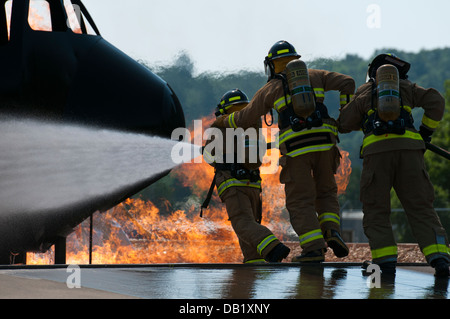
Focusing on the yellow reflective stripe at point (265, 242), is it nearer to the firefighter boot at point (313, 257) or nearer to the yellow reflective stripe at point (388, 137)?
the firefighter boot at point (313, 257)

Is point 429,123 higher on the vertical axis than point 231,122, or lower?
lower

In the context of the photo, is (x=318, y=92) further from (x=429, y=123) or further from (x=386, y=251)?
(x=386, y=251)

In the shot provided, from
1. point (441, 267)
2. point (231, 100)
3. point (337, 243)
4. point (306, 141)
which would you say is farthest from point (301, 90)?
point (231, 100)

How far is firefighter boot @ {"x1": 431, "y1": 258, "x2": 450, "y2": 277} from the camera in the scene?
448 cm

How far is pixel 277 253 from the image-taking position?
5715 millimetres

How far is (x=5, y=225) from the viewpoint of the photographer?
5844mm

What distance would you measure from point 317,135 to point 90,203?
2200mm

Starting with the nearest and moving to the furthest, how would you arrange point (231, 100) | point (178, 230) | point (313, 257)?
1. point (313, 257)
2. point (231, 100)
3. point (178, 230)

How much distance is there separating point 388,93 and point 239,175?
228 cm

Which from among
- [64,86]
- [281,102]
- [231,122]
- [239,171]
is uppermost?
[64,86]

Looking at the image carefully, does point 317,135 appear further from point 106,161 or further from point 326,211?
point 106,161

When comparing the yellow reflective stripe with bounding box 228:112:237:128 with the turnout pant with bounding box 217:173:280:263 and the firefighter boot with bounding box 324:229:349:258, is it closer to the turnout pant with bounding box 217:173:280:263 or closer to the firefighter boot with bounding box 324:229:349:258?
the turnout pant with bounding box 217:173:280:263
